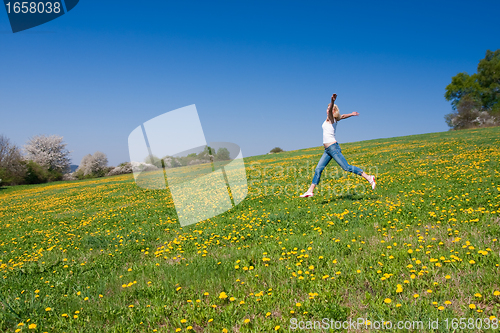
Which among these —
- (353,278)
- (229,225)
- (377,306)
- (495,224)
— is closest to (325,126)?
(229,225)

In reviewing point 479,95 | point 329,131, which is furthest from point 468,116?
point 329,131

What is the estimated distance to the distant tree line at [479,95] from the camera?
5925 centimetres

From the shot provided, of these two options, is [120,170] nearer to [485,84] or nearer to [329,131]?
[329,131]

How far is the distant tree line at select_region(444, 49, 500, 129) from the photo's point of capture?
5925cm

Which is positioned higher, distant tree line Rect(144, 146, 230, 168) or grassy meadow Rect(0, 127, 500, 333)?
distant tree line Rect(144, 146, 230, 168)

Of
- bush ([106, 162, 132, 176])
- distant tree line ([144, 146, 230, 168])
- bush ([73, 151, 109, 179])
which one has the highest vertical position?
bush ([73, 151, 109, 179])

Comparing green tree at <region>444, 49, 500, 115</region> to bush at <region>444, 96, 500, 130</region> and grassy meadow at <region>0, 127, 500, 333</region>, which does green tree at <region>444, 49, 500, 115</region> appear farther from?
grassy meadow at <region>0, 127, 500, 333</region>

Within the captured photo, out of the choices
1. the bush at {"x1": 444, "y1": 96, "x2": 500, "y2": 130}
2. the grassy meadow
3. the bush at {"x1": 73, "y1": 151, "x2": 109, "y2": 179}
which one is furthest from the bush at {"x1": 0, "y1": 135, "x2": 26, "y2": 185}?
the bush at {"x1": 444, "y1": 96, "x2": 500, "y2": 130}

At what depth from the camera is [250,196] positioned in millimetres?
11023

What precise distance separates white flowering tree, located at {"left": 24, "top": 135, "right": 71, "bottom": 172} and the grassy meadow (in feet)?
242

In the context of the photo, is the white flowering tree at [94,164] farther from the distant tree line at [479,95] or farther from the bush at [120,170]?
the distant tree line at [479,95]

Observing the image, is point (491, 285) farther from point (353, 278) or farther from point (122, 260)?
point (122, 260)

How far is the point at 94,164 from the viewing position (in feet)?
226

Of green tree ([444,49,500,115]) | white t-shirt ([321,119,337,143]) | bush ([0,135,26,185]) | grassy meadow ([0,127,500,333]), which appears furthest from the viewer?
green tree ([444,49,500,115])
